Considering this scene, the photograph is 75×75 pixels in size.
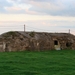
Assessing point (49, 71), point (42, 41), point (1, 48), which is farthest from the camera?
point (42, 41)

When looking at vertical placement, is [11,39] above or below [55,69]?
above

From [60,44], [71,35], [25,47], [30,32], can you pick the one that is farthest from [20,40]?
[71,35]

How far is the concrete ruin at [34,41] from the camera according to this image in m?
34.5

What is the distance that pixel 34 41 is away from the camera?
1417 inches

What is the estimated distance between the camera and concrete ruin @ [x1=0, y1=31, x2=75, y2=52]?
113ft

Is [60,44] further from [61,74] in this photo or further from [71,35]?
[61,74]

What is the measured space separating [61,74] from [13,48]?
20713mm

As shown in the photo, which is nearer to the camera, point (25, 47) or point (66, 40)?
point (25, 47)

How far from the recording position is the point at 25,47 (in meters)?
35.2

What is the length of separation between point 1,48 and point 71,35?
1167 centimetres

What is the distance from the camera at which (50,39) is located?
37.9 metres

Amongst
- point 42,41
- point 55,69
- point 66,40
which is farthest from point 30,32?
point 55,69

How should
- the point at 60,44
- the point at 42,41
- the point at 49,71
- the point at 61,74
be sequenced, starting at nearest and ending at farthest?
the point at 61,74 → the point at 49,71 → the point at 42,41 → the point at 60,44

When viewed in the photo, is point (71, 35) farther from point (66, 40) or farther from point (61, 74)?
point (61, 74)
